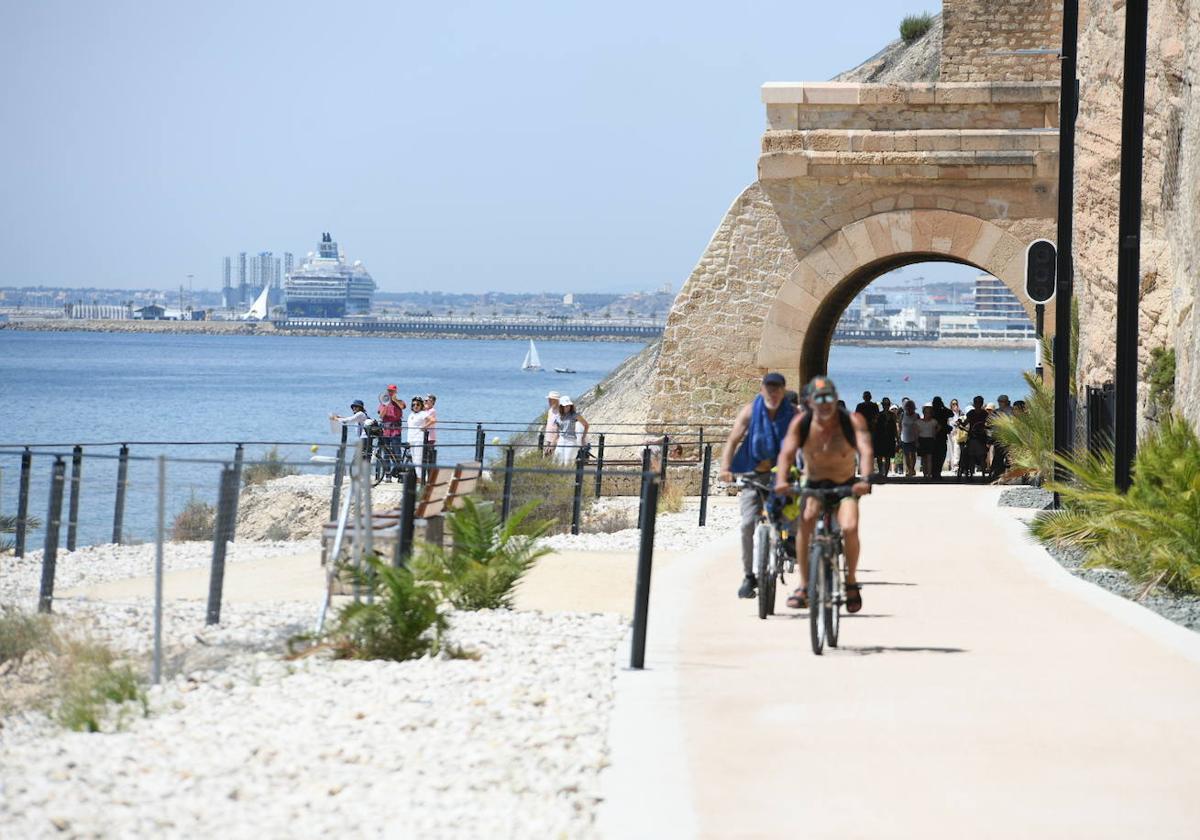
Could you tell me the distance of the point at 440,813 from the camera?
21.7 ft

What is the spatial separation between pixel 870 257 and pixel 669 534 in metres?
8.15

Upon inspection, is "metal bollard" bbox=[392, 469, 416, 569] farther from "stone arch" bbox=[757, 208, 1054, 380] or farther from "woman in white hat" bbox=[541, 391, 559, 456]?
"stone arch" bbox=[757, 208, 1054, 380]

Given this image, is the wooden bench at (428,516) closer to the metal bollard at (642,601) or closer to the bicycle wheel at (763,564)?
the bicycle wheel at (763,564)

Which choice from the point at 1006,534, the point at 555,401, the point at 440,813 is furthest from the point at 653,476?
the point at 555,401

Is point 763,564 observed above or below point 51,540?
above

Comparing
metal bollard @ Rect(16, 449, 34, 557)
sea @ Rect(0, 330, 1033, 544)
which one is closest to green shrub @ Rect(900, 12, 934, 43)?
sea @ Rect(0, 330, 1033, 544)

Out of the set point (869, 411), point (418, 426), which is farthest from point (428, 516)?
point (869, 411)

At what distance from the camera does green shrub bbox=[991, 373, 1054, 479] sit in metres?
22.1

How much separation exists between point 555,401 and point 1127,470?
1200 cm

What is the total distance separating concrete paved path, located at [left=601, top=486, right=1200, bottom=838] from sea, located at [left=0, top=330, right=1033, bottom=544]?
3.27 m

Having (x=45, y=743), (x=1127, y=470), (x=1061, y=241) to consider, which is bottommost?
(x=45, y=743)

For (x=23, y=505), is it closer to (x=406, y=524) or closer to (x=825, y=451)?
(x=406, y=524)

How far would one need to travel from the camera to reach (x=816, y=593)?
10039 millimetres

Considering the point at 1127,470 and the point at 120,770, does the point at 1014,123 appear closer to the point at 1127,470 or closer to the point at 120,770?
the point at 1127,470
